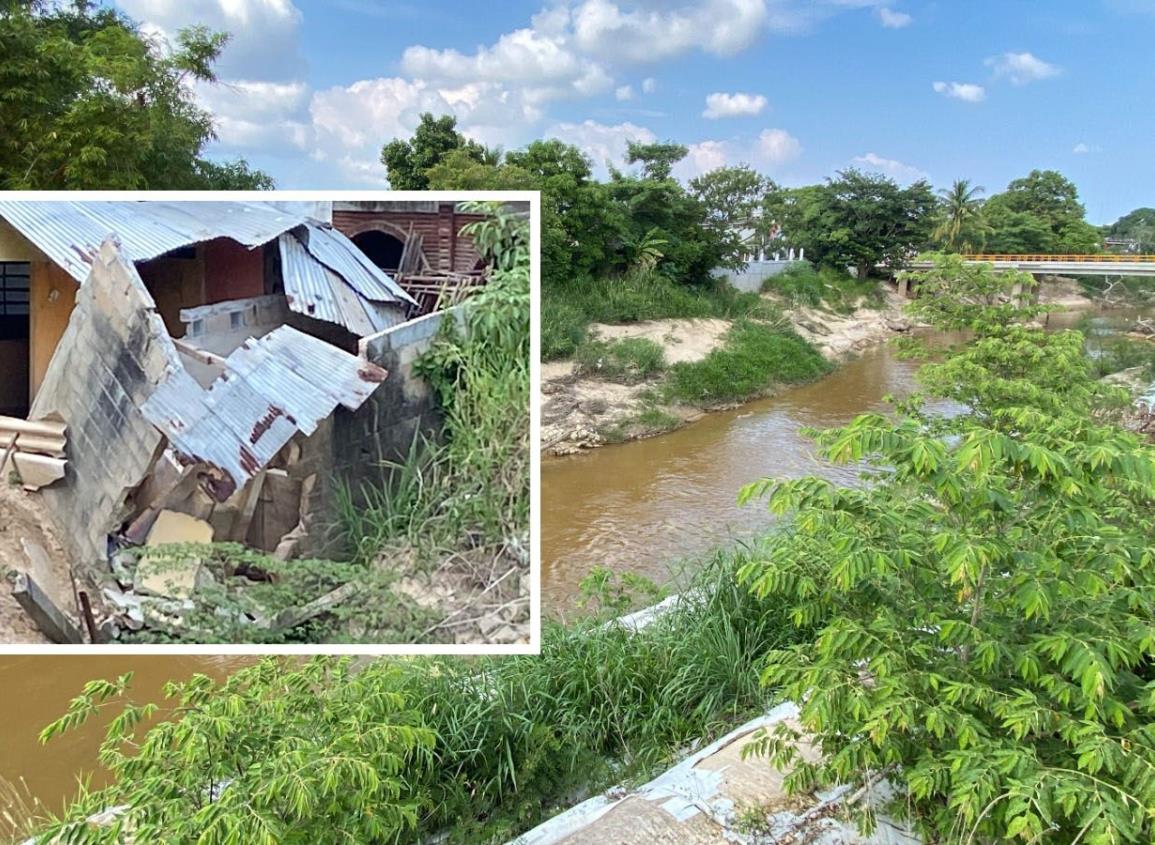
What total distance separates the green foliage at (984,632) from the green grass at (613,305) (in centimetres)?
977

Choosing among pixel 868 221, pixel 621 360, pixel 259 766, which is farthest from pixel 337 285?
pixel 868 221

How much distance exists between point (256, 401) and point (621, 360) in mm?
10991

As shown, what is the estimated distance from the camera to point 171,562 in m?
1.87

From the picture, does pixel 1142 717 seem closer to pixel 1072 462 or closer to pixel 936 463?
pixel 1072 462

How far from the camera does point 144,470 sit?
181 centimetres

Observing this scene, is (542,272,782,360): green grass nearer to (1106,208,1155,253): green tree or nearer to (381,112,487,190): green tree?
(381,112,487,190): green tree

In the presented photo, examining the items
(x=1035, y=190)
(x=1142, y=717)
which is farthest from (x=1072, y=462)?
(x=1035, y=190)

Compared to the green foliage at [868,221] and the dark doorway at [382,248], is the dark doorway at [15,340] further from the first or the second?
the green foliage at [868,221]

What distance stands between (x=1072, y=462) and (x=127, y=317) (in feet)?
8.03

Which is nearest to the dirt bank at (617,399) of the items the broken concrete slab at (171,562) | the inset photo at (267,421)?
the inset photo at (267,421)

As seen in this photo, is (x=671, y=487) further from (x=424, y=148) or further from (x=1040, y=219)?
(x=1040, y=219)

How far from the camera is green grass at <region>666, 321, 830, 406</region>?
13.0 meters

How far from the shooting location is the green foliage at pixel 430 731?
2.09 m

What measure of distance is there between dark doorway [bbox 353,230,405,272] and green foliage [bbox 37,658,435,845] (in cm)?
127
